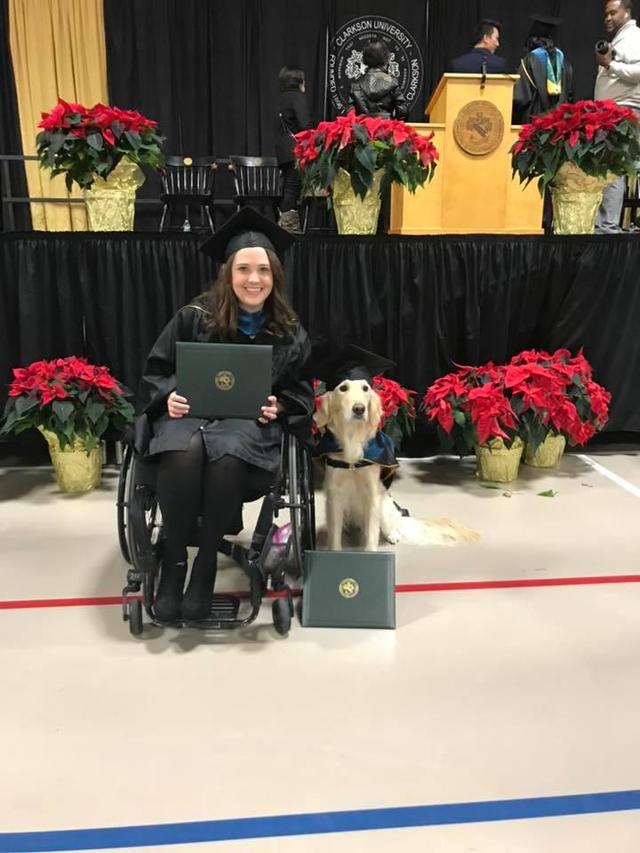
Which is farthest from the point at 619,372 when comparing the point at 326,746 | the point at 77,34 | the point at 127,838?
the point at 77,34

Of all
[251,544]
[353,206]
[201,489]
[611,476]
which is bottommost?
[611,476]

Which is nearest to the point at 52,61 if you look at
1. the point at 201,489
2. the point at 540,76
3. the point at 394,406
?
the point at 540,76

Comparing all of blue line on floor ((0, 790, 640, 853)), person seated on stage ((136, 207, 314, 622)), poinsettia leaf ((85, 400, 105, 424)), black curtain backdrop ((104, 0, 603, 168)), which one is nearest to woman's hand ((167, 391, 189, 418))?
person seated on stage ((136, 207, 314, 622))

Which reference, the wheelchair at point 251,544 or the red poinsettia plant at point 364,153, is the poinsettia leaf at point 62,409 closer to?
the wheelchair at point 251,544

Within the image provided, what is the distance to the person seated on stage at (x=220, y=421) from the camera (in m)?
1.96

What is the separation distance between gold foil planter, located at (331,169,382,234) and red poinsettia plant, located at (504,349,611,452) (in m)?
1.05

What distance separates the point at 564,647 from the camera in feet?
6.83

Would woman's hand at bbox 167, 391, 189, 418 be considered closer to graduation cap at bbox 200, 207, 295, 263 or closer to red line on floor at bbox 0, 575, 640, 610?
graduation cap at bbox 200, 207, 295, 263

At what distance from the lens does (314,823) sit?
141cm

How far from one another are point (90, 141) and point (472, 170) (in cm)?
236

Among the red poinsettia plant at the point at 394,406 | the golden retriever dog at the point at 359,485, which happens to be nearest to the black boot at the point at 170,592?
the golden retriever dog at the point at 359,485

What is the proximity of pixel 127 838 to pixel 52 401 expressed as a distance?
7.57 ft

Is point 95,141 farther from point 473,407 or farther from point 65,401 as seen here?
point 473,407

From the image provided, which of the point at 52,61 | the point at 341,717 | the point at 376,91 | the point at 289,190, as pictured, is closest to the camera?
the point at 341,717
